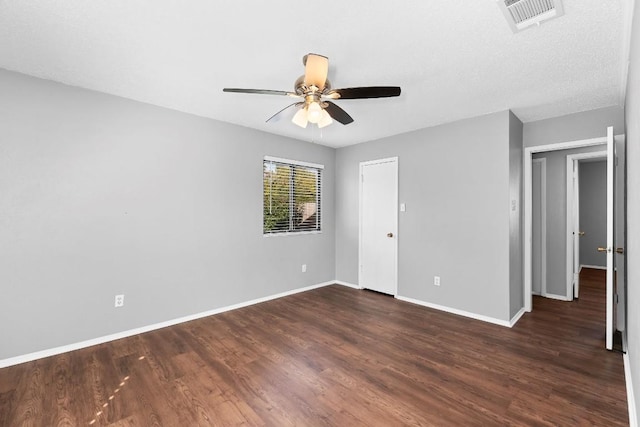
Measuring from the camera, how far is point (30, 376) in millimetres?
2281

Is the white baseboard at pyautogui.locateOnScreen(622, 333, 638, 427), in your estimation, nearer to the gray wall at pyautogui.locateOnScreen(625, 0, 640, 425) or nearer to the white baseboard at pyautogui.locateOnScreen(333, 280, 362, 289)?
the gray wall at pyautogui.locateOnScreen(625, 0, 640, 425)

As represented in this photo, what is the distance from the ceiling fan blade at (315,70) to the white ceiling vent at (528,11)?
1.03m

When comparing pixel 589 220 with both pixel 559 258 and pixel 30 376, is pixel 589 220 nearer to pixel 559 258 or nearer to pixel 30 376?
pixel 559 258

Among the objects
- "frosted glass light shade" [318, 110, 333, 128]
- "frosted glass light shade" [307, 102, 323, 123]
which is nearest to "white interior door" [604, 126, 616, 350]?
"frosted glass light shade" [318, 110, 333, 128]

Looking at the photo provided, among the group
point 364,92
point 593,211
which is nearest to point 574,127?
point 364,92

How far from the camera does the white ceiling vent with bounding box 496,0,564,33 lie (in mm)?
1639

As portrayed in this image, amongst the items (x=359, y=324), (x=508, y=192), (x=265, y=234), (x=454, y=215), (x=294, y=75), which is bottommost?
(x=359, y=324)

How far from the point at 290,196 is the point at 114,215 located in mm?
2333

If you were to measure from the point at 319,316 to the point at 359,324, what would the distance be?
53 centimetres

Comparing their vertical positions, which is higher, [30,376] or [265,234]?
[265,234]

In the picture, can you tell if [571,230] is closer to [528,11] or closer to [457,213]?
[457,213]

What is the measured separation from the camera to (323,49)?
2098 mm

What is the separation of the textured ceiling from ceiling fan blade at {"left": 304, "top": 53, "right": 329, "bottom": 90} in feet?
0.78

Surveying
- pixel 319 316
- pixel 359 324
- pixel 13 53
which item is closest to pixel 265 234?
pixel 319 316
